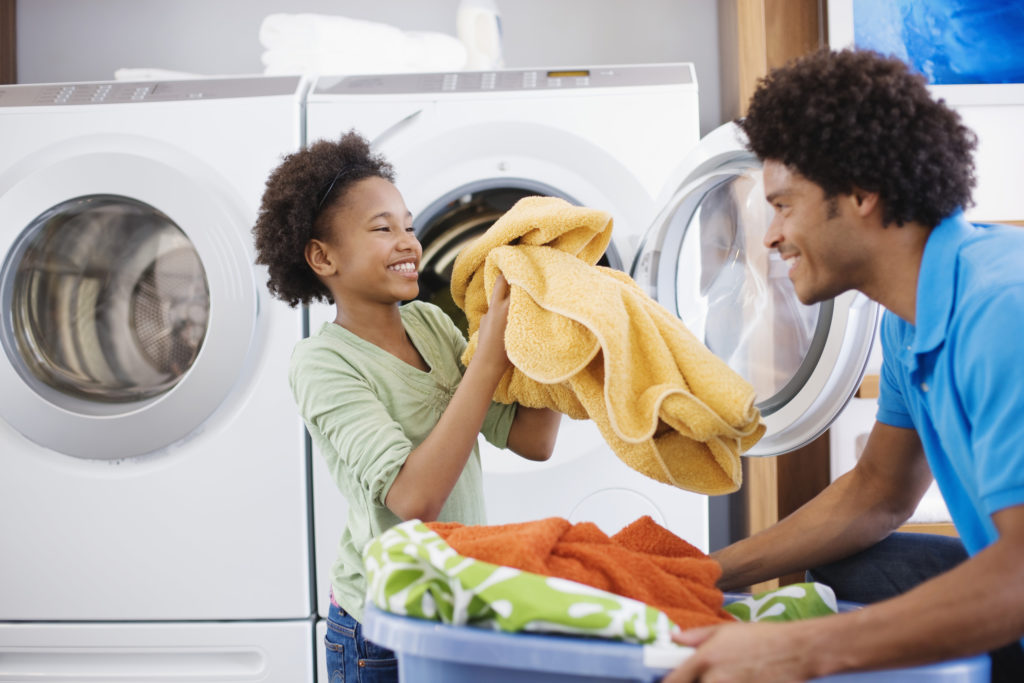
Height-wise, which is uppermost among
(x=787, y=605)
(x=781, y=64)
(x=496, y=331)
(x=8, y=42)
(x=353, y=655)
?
(x=8, y=42)

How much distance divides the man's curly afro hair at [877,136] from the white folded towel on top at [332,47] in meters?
1.00

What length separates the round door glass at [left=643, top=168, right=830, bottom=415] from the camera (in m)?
1.15

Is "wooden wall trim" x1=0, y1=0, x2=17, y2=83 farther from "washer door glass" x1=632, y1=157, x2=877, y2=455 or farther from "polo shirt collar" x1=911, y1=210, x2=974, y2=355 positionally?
"polo shirt collar" x1=911, y1=210, x2=974, y2=355

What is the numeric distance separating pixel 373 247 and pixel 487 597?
53 cm

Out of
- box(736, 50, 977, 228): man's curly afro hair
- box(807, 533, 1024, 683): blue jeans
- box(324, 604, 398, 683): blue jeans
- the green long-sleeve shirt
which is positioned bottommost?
box(324, 604, 398, 683): blue jeans

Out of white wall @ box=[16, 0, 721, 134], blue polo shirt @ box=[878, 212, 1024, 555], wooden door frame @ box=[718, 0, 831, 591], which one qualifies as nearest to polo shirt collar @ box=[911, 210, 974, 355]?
blue polo shirt @ box=[878, 212, 1024, 555]

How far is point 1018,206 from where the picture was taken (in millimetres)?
1492

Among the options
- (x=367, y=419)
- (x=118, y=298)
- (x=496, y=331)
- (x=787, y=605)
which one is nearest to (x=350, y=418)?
(x=367, y=419)

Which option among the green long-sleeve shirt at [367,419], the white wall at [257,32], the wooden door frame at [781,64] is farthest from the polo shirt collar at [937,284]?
the white wall at [257,32]

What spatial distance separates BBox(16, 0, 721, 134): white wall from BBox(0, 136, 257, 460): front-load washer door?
2.38 feet

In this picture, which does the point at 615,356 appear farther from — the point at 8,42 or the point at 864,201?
the point at 8,42

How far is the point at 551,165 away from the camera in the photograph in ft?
4.51

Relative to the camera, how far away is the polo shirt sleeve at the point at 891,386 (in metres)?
0.88

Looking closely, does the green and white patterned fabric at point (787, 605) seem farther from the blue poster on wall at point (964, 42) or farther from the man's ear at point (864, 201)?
the blue poster on wall at point (964, 42)
